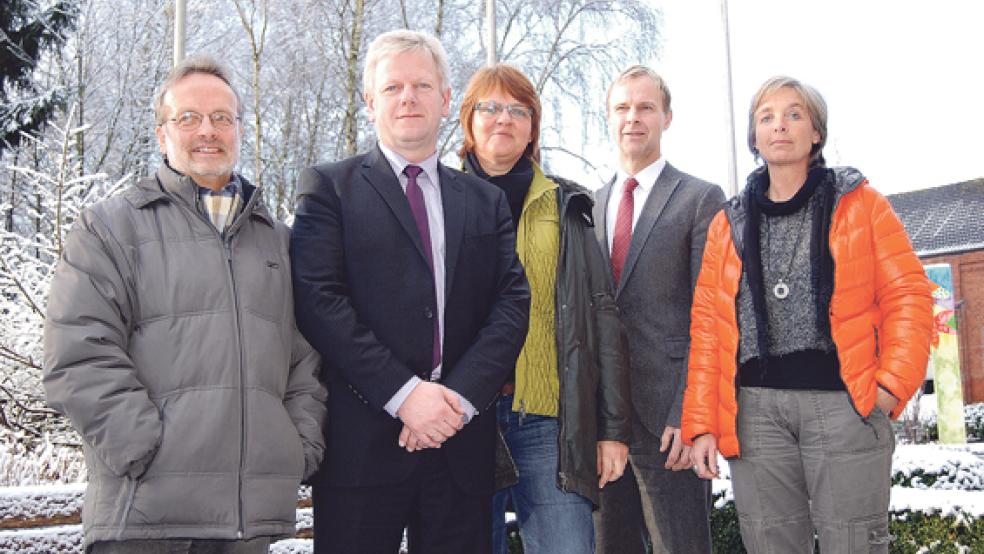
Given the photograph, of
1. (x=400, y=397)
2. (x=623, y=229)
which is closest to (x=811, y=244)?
(x=623, y=229)

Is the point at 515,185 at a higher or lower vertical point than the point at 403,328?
higher

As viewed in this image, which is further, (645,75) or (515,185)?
(645,75)

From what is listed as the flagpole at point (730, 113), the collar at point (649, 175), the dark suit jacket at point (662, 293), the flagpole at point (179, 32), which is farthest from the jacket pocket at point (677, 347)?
the flagpole at point (179, 32)

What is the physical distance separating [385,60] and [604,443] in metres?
1.53

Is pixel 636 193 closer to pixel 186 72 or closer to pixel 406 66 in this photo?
pixel 406 66

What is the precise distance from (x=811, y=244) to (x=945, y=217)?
36085mm

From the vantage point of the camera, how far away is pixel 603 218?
148 inches

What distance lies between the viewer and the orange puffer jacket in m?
2.89

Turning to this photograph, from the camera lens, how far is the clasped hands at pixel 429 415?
2482 mm

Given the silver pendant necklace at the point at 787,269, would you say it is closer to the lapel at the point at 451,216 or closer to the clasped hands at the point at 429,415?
the lapel at the point at 451,216

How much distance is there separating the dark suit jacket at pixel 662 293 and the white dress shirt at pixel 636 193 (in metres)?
0.06

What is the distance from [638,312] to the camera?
3.49 metres

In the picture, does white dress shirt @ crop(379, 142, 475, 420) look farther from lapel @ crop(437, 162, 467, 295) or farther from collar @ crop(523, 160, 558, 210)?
collar @ crop(523, 160, 558, 210)

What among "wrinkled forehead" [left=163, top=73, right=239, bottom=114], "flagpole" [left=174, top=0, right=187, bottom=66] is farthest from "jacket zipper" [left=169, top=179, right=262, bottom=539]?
"flagpole" [left=174, top=0, right=187, bottom=66]
